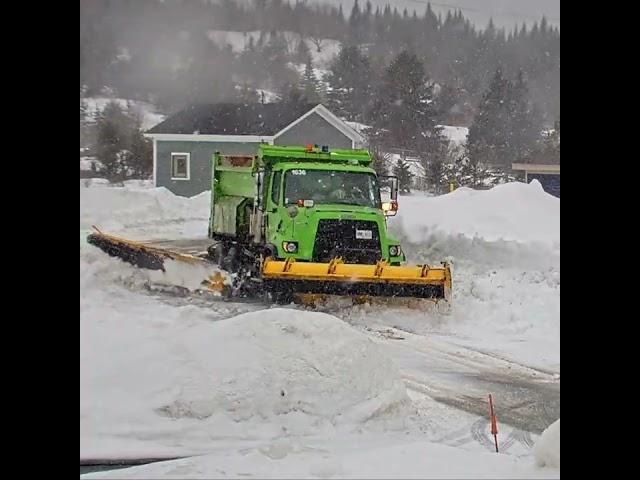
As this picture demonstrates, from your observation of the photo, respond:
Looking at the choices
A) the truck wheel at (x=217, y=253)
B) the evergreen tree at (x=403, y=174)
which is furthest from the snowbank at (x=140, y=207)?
the truck wheel at (x=217, y=253)

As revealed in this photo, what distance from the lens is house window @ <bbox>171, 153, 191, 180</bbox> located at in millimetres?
25672

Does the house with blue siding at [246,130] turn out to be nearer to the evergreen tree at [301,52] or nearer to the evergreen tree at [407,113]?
the evergreen tree at [407,113]

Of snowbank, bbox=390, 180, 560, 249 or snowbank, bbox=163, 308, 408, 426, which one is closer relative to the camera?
snowbank, bbox=163, 308, 408, 426

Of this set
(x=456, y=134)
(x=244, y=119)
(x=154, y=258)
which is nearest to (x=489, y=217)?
(x=154, y=258)

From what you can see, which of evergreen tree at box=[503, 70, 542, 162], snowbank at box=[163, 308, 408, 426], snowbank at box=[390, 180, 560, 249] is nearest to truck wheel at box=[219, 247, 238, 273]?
snowbank at box=[390, 180, 560, 249]

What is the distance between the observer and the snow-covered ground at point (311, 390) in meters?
4.88

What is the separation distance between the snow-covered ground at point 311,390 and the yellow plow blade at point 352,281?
1.21ft

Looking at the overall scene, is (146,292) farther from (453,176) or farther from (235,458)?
(453,176)

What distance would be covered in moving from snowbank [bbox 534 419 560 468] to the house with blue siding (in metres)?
19.2

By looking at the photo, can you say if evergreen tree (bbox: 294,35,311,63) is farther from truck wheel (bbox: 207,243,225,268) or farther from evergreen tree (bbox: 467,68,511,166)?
evergreen tree (bbox: 467,68,511,166)

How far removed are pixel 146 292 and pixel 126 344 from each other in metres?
5.17
